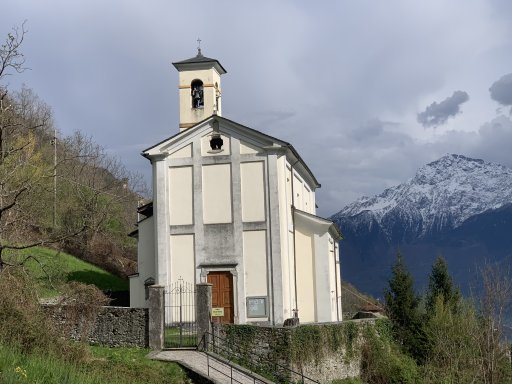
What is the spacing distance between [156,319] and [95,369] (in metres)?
5.19

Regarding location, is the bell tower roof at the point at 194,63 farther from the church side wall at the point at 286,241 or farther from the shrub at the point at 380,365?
the shrub at the point at 380,365

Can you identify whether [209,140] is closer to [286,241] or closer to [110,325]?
[286,241]

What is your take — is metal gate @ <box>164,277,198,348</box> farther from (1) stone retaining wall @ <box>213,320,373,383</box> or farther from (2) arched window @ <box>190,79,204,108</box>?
(2) arched window @ <box>190,79,204,108</box>

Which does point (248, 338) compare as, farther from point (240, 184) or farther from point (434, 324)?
point (434, 324)

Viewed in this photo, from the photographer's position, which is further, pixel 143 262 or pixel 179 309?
pixel 143 262

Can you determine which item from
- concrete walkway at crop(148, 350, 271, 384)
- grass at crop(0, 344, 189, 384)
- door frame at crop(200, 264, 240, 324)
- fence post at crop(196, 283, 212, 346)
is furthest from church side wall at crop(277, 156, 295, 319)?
grass at crop(0, 344, 189, 384)

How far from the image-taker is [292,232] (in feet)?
92.1

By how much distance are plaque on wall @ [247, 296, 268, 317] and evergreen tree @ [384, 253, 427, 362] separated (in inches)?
335

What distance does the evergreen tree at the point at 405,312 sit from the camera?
3180 cm

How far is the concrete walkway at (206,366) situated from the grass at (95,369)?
369 millimetres

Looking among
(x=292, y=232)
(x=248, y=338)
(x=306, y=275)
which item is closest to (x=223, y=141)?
(x=292, y=232)

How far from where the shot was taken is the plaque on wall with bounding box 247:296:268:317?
84.2 ft

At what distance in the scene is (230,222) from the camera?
2631cm

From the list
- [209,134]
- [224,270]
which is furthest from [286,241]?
[209,134]
